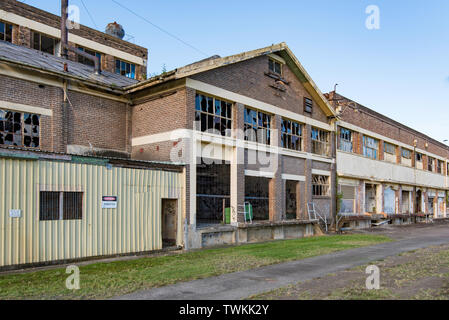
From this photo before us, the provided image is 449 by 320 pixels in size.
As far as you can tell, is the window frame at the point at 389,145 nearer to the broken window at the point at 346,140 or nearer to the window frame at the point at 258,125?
the broken window at the point at 346,140

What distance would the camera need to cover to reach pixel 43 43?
941 inches

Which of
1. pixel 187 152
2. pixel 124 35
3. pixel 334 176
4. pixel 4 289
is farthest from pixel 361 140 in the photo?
pixel 4 289

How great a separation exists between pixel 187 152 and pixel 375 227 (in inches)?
713

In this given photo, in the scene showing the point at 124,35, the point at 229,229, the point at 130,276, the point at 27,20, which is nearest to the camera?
the point at 130,276

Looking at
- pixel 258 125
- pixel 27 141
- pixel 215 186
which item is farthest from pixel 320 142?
pixel 27 141

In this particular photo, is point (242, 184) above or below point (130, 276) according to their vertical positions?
above

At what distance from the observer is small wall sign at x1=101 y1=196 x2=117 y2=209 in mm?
12460

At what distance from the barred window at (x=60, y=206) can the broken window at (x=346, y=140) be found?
1858cm

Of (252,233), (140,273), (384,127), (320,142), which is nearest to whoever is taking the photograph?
(140,273)

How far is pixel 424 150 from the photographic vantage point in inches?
1523

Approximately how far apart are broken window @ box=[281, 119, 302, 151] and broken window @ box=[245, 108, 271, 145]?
1269 millimetres

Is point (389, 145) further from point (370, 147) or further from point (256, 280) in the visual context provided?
point (256, 280)

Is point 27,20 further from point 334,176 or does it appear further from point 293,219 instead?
point 334,176

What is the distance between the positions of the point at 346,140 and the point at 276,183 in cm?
947
